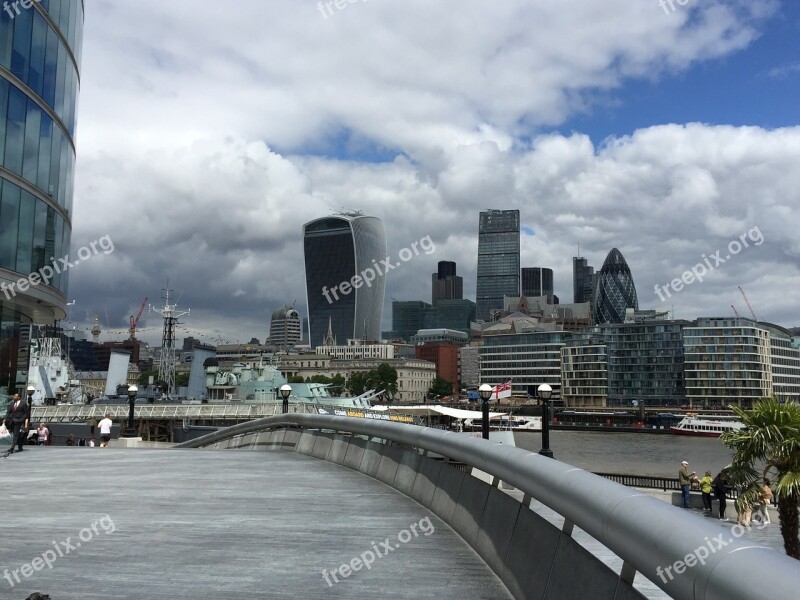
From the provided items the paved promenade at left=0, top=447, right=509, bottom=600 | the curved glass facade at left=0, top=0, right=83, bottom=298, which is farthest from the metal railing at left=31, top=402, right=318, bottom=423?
the paved promenade at left=0, top=447, right=509, bottom=600

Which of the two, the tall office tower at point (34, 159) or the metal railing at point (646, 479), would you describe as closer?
the tall office tower at point (34, 159)

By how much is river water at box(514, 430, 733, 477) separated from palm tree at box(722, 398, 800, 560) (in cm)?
3606

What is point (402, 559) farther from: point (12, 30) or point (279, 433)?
point (12, 30)

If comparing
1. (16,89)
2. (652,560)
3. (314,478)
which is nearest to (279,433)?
(314,478)

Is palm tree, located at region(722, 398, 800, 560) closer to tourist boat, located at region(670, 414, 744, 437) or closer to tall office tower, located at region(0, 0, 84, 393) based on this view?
tall office tower, located at region(0, 0, 84, 393)

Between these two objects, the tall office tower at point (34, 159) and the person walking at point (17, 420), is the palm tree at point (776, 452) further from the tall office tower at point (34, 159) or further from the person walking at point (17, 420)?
the tall office tower at point (34, 159)

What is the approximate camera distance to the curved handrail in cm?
237

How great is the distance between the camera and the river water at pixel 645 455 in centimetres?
6494

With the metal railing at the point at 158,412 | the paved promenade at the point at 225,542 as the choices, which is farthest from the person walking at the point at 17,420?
the metal railing at the point at 158,412

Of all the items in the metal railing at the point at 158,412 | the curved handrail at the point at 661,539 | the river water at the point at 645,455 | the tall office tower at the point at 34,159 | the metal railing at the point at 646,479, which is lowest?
the river water at the point at 645,455

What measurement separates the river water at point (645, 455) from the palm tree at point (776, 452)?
36.1 m

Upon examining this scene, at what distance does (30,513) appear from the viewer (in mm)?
8539

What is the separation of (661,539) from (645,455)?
88.5m

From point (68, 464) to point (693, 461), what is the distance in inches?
2804
